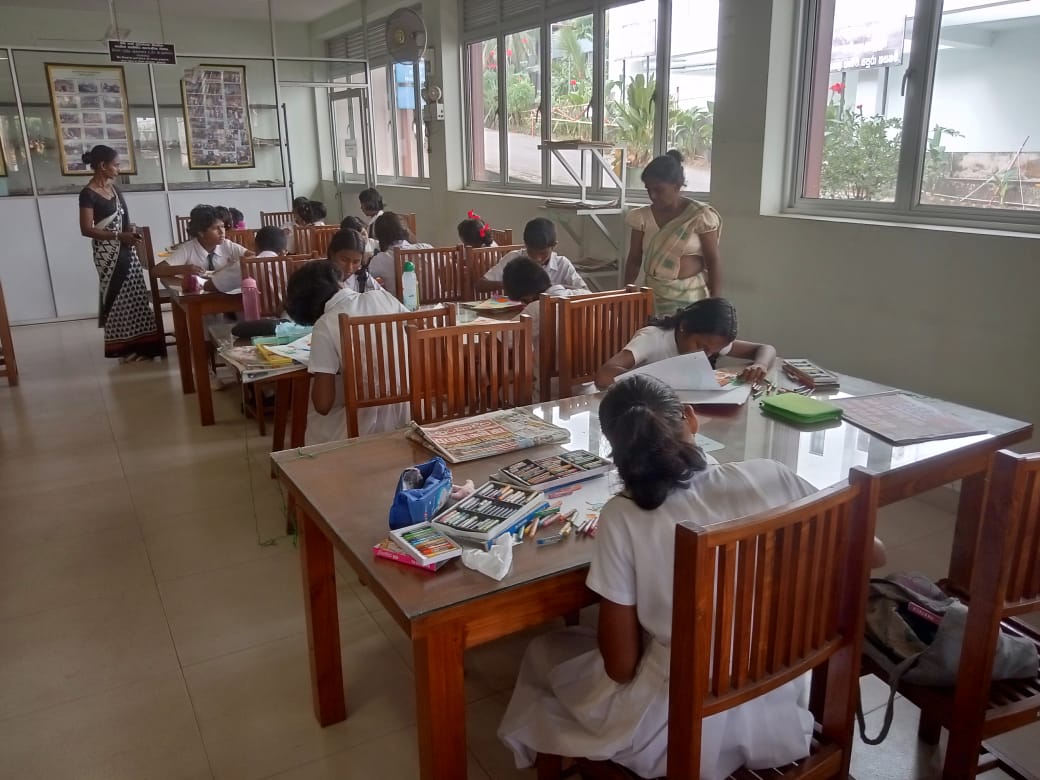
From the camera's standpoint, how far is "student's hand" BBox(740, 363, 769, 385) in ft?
6.82

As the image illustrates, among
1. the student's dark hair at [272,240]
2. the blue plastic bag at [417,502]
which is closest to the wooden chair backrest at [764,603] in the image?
the blue plastic bag at [417,502]

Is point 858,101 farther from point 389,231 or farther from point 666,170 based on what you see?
point 389,231

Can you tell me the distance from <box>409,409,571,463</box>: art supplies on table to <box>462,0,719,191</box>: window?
8.91 ft

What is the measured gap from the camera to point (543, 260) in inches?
132

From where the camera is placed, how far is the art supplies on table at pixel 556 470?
147 cm

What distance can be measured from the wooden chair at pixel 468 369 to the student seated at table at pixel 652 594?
0.85 metres

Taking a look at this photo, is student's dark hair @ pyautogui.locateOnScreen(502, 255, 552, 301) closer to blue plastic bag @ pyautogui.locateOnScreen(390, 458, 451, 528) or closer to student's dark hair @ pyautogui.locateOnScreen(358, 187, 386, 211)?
blue plastic bag @ pyautogui.locateOnScreen(390, 458, 451, 528)

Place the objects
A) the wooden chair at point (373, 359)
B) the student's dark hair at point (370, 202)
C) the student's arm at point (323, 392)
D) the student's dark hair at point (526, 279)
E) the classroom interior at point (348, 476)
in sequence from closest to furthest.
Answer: the classroom interior at point (348, 476), the wooden chair at point (373, 359), the student's arm at point (323, 392), the student's dark hair at point (526, 279), the student's dark hair at point (370, 202)

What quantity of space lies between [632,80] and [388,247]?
69.1 inches

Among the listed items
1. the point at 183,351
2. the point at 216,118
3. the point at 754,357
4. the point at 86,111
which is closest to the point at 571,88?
the point at 183,351

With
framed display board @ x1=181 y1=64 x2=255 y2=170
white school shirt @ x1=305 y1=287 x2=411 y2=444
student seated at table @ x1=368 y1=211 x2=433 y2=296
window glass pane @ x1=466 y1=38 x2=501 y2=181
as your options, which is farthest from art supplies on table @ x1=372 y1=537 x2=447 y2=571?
framed display board @ x1=181 y1=64 x2=255 y2=170

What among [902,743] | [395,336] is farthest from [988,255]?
[395,336]

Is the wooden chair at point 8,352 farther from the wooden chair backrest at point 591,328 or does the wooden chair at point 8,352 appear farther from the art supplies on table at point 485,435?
the art supplies on table at point 485,435

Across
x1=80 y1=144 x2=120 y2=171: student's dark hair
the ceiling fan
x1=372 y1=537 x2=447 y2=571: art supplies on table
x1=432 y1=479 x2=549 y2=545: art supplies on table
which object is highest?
the ceiling fan
